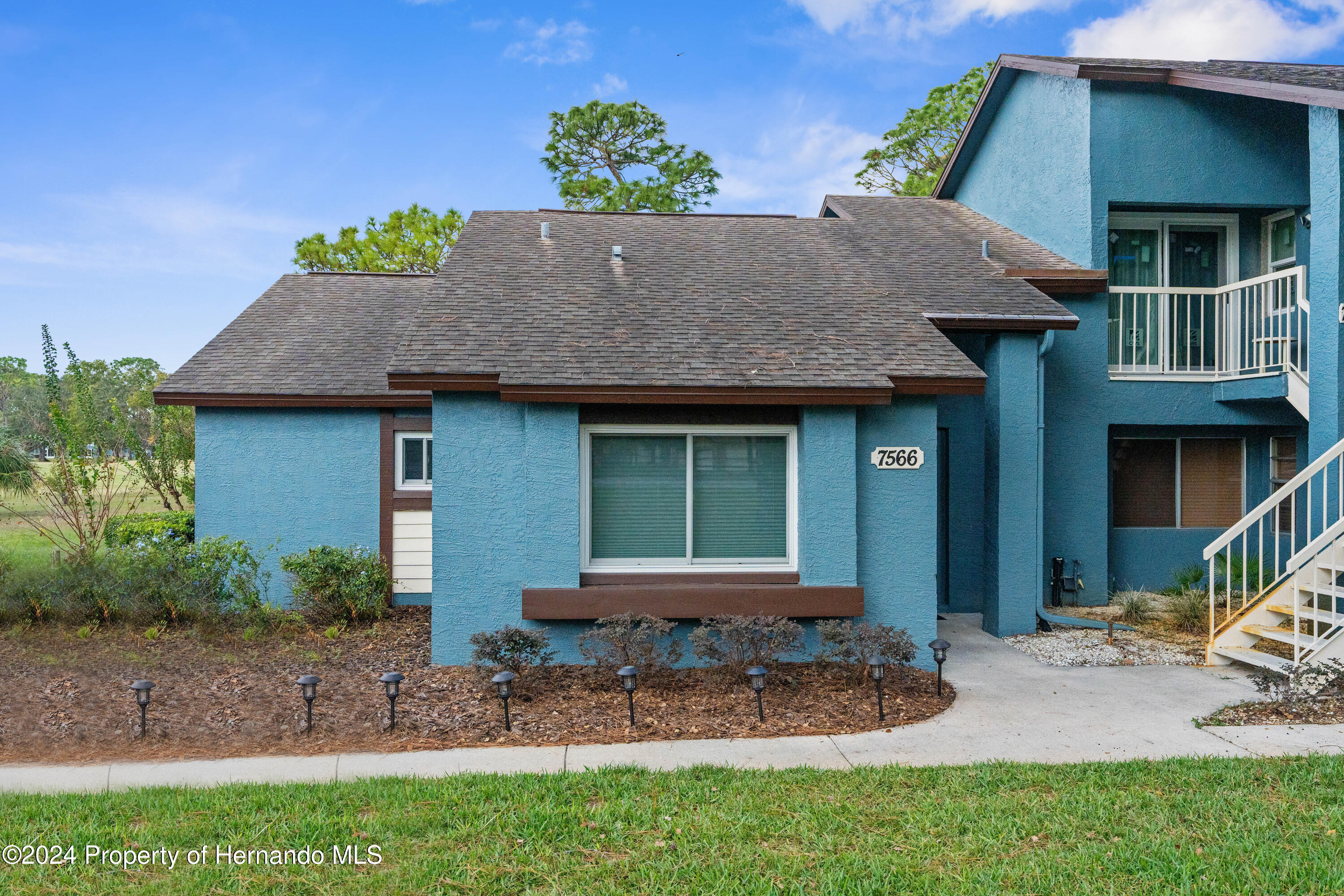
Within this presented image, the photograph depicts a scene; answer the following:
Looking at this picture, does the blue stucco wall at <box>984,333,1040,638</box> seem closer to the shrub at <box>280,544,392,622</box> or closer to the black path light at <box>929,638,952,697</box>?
the black path light at <box>929,638,952,697</box>

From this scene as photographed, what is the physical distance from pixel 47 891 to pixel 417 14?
16.1 m

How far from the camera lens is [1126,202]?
10.2 m

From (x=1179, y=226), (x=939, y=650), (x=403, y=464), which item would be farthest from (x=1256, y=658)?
(x=403, y=464)

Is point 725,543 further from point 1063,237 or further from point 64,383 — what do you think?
point 64,383

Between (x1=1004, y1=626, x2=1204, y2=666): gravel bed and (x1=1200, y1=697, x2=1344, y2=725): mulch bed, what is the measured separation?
144cm

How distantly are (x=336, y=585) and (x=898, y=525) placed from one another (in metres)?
6.36

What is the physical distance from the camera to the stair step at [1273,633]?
22.8 feet

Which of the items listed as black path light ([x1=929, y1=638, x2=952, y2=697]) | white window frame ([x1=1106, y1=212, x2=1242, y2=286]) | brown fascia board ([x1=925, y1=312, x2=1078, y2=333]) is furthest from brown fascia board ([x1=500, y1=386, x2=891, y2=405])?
white window frame ([x1=1106, y1=212, x2=1242, y2=286])

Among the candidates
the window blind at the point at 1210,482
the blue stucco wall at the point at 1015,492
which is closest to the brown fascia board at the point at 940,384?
the blue stucco wall at the point at 1015,492

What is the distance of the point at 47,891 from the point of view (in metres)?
3.43

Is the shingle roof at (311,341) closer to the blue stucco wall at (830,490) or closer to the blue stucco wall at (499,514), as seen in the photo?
the blue stucco wall at (499,514)

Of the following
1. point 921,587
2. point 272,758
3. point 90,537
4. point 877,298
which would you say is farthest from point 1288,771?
point 90,537

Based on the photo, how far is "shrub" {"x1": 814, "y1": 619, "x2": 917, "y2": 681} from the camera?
6453mm

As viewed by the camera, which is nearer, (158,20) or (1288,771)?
(1288,771)
